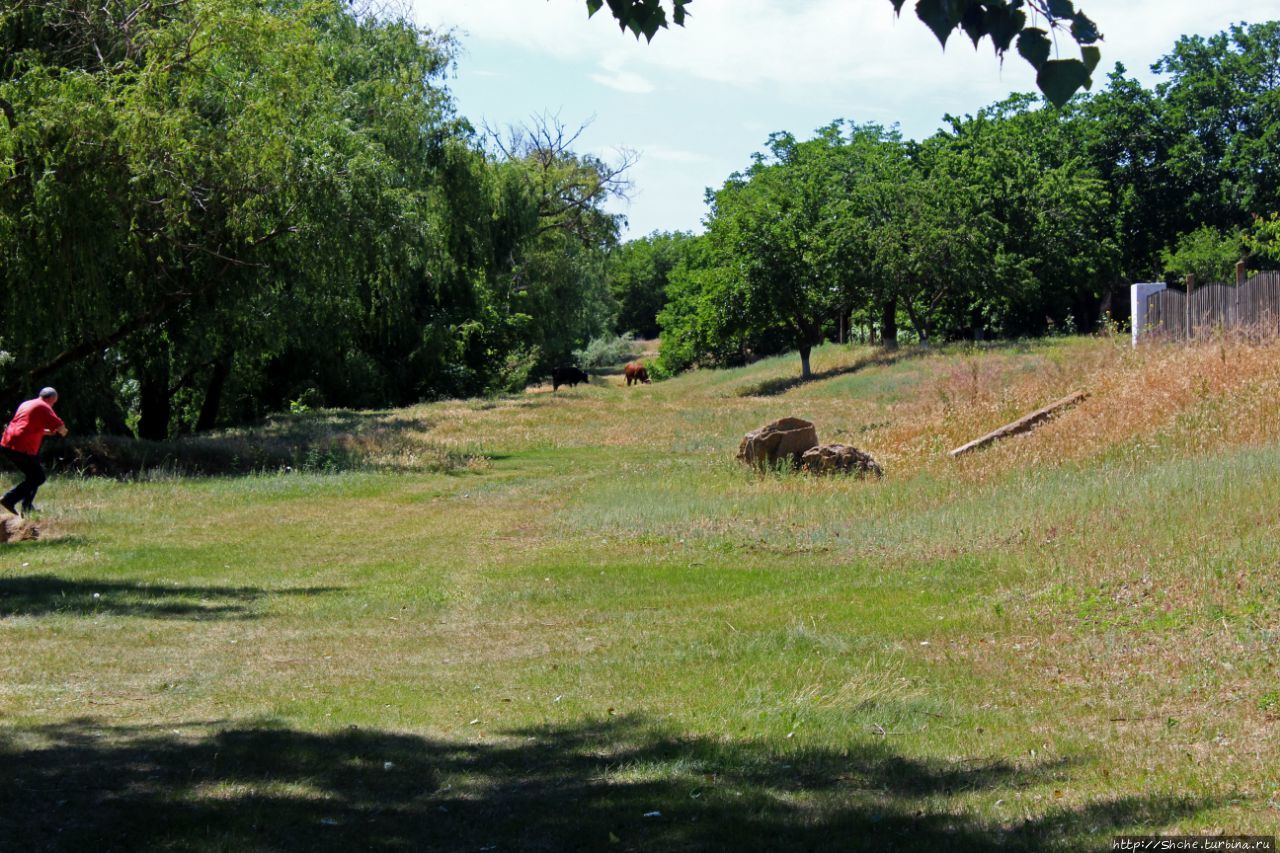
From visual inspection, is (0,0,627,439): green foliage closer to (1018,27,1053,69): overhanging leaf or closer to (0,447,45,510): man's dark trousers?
(0,447,45,510): man's dark trousers

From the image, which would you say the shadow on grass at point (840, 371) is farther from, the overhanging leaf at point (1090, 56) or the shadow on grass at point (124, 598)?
the overhanging leaf at point (1090, 56)

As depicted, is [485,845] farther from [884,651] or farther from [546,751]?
[884,651]

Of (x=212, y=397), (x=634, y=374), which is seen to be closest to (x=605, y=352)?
(x=634, y=374)

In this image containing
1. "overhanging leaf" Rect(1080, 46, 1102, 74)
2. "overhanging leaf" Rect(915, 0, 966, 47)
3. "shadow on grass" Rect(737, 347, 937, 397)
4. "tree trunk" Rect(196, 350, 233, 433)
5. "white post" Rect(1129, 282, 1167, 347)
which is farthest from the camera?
"shadow on grass" Rect(737, 347, 937, 397)

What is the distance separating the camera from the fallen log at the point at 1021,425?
20639 mm

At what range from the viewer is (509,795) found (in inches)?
253

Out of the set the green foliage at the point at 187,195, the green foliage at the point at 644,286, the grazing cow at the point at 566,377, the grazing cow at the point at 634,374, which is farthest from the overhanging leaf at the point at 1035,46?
the green foliage at the point at 644,286

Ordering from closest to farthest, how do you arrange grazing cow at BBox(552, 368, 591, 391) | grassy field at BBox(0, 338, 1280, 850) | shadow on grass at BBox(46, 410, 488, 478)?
1. grassy field at BBox(0, 338, 1280, 850)
2. shadow on grass at BBox(46, 410, 488, 478)
3. grazing cow at BBox(552, 368, 591, 391)

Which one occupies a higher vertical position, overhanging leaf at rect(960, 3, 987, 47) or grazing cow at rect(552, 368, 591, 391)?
overhanging leaf at rect(960, 3, 987, 47)

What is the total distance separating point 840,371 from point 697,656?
48396mm

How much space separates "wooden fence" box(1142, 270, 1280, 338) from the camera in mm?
23750

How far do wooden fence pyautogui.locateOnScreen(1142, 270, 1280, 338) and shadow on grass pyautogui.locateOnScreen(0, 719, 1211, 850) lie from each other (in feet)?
61.5

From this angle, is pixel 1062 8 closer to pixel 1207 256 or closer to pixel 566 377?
pixel 566 377

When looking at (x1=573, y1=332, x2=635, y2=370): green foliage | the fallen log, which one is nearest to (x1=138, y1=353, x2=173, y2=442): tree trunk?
the fallen log
